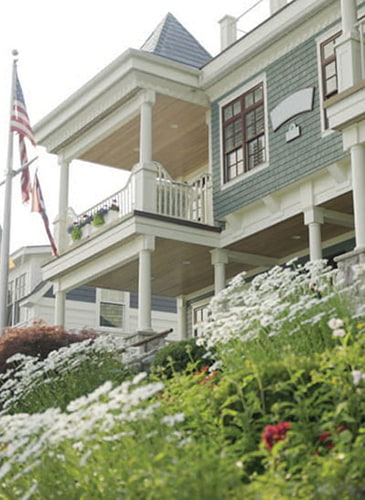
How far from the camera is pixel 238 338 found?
840cm

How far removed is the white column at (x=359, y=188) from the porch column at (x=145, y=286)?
5.51 m

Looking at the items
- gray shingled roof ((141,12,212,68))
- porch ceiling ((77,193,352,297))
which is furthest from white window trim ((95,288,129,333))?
gray shingled roof ((141,12,212,68))

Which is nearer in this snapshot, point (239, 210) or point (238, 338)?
point (238, 338)

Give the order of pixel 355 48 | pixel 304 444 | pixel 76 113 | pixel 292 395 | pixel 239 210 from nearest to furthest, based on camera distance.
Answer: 1. pixel 304 444
2. pixel 292 395
3. pixel 355 48
4. pixel 239 210
5. pixel 76 113

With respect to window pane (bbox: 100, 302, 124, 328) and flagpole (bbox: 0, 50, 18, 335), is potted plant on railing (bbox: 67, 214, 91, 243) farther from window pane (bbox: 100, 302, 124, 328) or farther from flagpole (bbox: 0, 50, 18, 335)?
window pane (bbox: 100, 302, 124, 328)

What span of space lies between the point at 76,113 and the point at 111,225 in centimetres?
304

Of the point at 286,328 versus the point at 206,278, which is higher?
the point at 206,278

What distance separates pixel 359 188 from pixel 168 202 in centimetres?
618

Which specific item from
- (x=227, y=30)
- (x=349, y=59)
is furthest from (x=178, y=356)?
(x=227, y=30)

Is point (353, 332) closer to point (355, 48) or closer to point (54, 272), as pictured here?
point (355, 48)

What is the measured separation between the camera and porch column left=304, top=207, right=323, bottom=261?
14.5m

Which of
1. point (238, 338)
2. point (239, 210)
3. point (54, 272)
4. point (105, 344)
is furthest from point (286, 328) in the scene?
→ point (54, 272)

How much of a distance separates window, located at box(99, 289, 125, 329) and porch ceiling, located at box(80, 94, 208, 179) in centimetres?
745

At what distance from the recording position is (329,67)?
14.6 meters
